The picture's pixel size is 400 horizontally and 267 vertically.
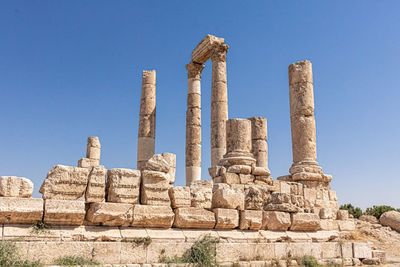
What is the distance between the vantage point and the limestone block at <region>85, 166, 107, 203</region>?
829cm

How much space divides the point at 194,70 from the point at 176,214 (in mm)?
16495

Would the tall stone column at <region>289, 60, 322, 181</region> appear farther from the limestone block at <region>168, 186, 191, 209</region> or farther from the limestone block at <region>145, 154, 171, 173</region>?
the limestone block at <region>145, 154, 171, 173</region>

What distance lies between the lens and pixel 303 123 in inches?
614

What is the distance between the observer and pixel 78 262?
293 inches

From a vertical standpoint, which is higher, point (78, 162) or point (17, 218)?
point (78, 162)

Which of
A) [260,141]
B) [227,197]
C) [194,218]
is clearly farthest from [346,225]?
[260,141]

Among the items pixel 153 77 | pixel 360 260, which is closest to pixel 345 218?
pixel 360 260

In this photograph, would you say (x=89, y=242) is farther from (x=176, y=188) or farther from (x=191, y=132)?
(x=191, y=132)

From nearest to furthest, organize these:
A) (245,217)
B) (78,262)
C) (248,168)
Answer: (78,262)
(245,217)
(248,168)

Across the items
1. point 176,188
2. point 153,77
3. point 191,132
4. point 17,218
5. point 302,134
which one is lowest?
point 17,218

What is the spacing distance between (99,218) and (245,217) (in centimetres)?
366

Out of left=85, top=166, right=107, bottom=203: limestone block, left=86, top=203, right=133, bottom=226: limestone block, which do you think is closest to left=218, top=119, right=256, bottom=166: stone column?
left=86, top=203, right=133, bottom=226: limestone block

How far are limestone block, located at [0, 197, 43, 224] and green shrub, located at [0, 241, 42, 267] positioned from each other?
0.53m

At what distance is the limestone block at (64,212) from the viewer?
775cm
